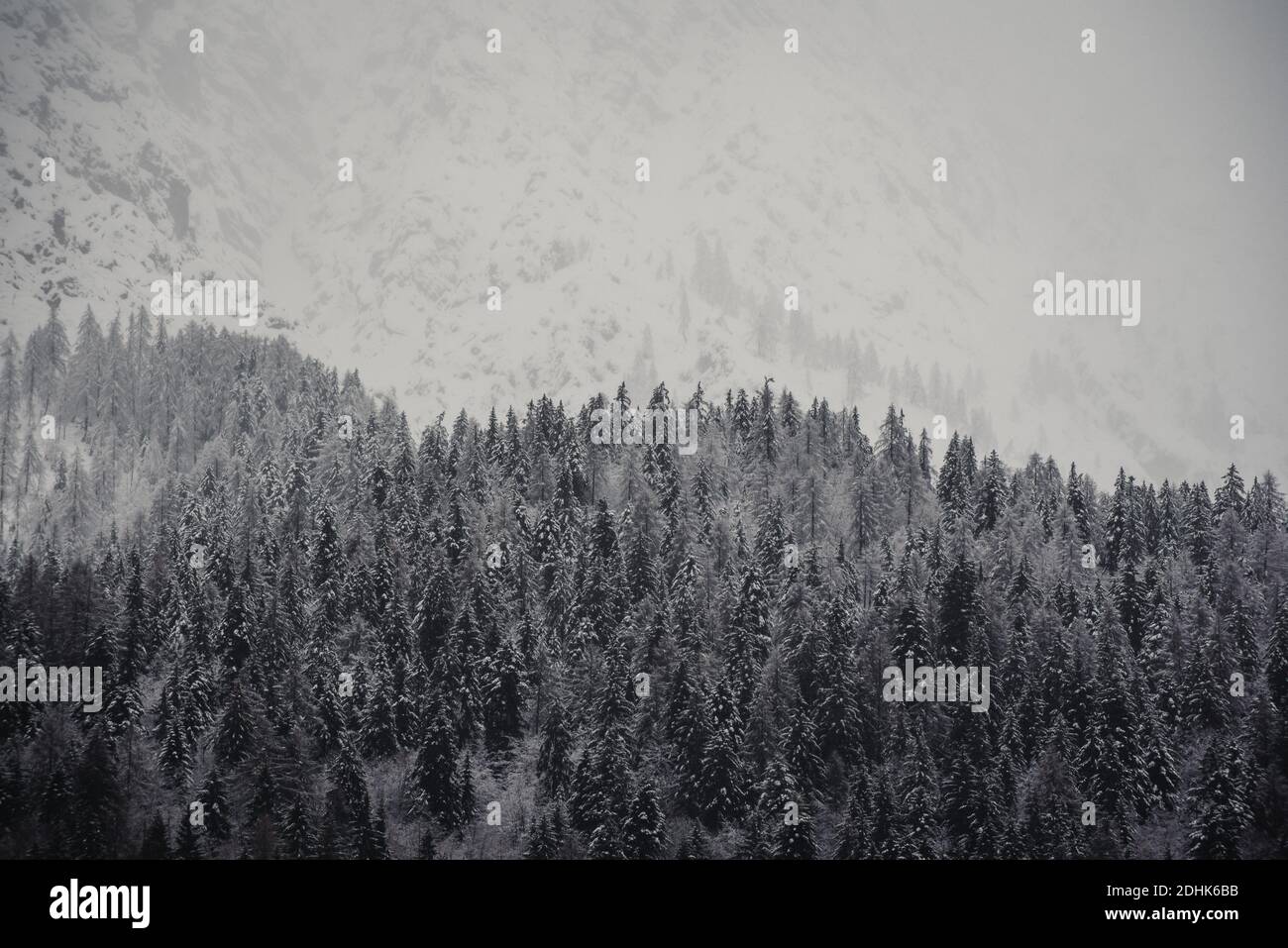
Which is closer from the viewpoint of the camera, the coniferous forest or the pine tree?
the pine tree

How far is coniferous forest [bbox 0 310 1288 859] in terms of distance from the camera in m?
120

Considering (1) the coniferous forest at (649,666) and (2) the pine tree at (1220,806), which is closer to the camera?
(2) the pine tree at (1220,806)

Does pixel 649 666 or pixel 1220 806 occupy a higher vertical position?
→ pixel 649 666

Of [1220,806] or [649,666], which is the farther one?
[649,666]

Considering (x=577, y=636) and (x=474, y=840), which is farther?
(x=577, y=636)

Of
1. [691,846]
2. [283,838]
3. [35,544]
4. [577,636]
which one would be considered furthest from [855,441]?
[35,544]

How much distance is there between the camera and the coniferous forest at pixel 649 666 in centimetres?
12025

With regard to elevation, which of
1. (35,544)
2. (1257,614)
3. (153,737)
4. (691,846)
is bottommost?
(691,846)

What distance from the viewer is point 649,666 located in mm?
132000

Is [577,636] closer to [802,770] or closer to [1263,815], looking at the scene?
[802,770]

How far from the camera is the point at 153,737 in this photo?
422 ft
